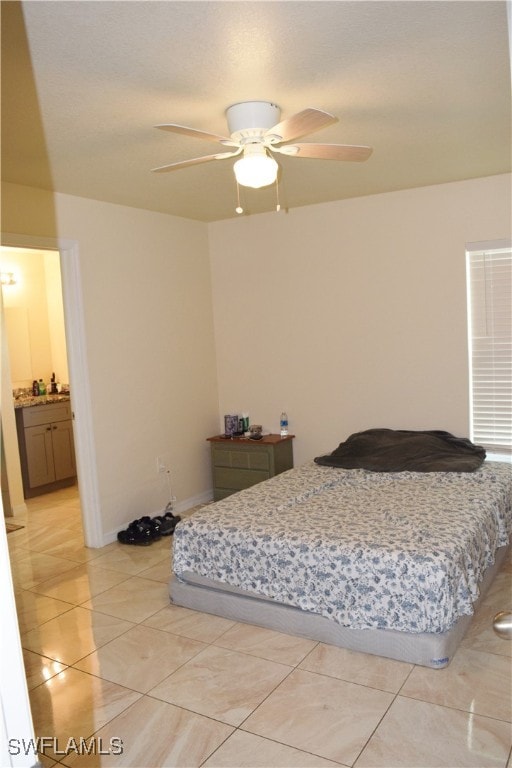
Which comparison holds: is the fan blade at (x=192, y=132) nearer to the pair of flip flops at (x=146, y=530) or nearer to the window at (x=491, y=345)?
the window at (x=491, y=345)

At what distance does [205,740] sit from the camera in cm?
229

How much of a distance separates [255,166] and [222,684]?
2366 millimetres

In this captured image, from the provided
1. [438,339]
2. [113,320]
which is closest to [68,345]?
[113,320]

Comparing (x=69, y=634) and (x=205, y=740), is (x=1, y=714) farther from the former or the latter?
(x=69, y=634)

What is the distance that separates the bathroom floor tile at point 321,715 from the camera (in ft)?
7.34

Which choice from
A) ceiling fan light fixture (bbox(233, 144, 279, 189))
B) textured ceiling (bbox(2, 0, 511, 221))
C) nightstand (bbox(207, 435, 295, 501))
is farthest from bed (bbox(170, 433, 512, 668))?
textured ceiling (bbox(2, 0, 511, 221))

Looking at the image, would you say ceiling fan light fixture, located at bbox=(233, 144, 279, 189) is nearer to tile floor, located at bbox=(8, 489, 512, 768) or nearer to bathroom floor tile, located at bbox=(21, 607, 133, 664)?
tile floor, located at bbox=(8, 489, 512, 768)

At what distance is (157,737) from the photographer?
7.63 ft

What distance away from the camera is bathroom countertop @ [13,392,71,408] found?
593cm

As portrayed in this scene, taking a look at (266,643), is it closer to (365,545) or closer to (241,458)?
(365,545)

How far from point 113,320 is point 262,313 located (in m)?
1.45

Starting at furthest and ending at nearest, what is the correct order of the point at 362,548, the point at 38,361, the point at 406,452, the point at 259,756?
the point at 38,361 < the point at 406,452 < the point at 362,548 < the point at 259,756

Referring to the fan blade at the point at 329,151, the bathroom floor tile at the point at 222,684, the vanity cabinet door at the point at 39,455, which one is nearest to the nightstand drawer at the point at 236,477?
the vanity cabinet door at the point at 39,455

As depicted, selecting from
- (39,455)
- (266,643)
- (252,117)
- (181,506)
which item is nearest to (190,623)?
(266,643)
